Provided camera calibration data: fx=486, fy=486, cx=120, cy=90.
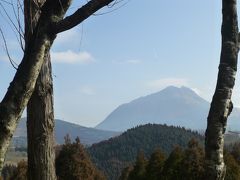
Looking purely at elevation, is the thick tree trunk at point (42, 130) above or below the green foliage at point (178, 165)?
below

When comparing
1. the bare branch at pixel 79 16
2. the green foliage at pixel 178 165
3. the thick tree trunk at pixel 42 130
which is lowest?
the thick tree trunk at pixel 42 130

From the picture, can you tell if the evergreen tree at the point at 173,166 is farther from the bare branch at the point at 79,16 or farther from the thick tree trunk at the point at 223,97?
the bare branch at the point at 79,16

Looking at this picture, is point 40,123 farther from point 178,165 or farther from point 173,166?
point 173,166

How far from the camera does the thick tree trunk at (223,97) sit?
4949 millimetres

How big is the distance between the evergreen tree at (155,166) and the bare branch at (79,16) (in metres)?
51.5

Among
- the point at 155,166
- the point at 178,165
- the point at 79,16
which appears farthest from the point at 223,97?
the point at 155,166

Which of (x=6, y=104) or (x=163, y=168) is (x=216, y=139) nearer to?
(x=6, y=104)

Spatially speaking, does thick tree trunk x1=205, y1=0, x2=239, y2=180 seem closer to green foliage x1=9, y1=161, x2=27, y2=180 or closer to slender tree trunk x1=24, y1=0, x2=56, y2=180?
slender tree trunk x1=24, y1=0, x2=56, y2=180

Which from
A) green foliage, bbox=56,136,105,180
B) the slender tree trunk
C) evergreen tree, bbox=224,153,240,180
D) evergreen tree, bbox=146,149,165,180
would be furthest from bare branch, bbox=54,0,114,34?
evergreen tree, bbox=146,149,165,180

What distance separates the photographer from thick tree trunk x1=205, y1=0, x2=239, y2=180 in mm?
4949

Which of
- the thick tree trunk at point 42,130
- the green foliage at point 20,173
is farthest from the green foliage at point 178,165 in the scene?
the thick tree trunk at point 42,130

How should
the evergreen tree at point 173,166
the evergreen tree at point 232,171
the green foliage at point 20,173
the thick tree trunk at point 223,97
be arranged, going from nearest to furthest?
the thick tree trunk at point 223,97 → the evergreen tree at point 232,171 → the evergreen tree at point 173,166 → the green foliage at point 20,173

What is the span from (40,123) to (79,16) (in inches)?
66.5

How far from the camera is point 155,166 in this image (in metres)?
56.8
